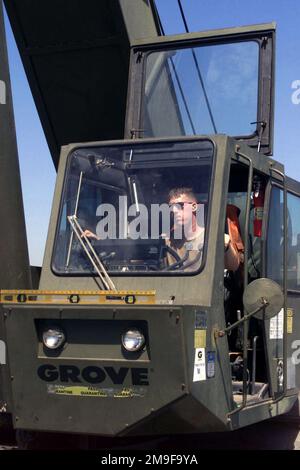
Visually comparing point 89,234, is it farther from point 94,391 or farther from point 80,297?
point 94,391

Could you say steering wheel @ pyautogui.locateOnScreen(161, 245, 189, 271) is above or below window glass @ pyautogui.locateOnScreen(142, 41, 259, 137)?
below

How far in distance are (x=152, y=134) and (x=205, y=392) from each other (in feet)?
7.97

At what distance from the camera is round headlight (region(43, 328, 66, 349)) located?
420 cm

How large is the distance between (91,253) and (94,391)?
94 centimetres

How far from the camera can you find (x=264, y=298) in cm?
429

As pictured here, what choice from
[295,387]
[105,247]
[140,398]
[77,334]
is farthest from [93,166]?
[295,387]

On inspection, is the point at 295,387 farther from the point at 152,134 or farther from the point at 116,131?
the point at 116,131

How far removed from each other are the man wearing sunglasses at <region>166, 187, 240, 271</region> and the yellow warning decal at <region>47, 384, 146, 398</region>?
826 mm

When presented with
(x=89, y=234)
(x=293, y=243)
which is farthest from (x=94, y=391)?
(x=293, y=243)

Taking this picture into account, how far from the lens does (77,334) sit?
13.8ft

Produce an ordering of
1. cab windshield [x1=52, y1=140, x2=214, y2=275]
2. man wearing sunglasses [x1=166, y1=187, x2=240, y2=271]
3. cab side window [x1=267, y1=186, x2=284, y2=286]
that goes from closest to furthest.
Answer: man wearing sunglasses [x1=166, y1=187, x2=240, y2=271]
cab windshield [x1=52, y1=140, x2=214, y2=275]
cab side window [x1=267, y1=186, x2=284, y2=286]

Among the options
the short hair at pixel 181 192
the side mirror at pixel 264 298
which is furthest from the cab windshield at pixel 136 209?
the side mirror at pixel 264 298

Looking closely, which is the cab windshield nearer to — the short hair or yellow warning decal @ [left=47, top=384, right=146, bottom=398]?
the short hair

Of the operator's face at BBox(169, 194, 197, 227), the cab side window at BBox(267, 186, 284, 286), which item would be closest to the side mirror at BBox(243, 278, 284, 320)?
the operator's face at BBox(169, 194, 197, 227)
